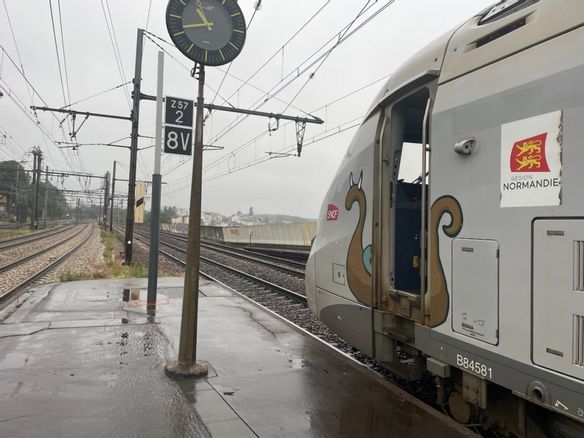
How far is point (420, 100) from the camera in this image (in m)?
4.74

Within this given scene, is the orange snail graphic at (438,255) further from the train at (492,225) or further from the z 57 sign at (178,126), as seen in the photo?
the z 57 sign at (178,126)

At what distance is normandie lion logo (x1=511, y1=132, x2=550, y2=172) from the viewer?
2756 millimetres

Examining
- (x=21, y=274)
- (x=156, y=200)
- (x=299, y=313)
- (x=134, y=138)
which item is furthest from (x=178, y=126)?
(x=21, y=274)

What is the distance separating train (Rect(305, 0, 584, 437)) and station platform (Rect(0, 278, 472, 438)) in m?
0.54

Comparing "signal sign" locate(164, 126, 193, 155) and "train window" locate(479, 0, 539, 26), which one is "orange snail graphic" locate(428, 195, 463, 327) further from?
"signal sign" locate(164, 126, 193, 155)

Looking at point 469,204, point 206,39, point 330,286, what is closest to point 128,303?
point 330,286

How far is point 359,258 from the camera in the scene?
186 inches

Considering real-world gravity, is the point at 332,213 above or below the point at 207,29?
below

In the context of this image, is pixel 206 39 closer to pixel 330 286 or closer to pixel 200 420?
pixel 330 286

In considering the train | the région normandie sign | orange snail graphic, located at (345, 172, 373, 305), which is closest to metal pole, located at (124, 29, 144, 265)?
orange snail graphic, located at (345, 172, 373, 305)

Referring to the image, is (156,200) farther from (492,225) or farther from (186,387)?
(492,225)

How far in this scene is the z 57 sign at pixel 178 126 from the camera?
8.16 metres

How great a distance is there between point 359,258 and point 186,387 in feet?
7.02

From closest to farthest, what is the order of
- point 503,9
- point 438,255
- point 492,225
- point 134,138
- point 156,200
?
1. point 492,225
2. point 503,9
3. point 438,255
4. point 156,200
5. point 134,138
